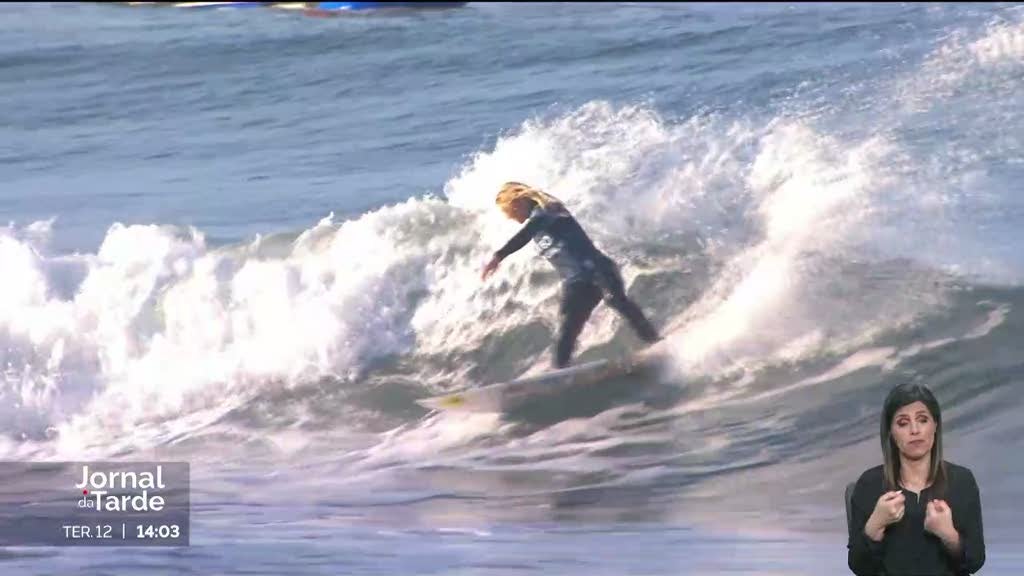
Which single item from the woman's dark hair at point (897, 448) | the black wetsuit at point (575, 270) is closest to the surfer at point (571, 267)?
the black wetsuit at point (575, 270)

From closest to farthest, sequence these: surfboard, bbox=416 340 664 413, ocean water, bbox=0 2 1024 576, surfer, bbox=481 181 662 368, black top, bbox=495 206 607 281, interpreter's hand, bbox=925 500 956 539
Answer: interpreter's hand, bbox=925 500 956 539
ocean water, bbox=0 2 1024 576
surfboard, bbox=416 340 664 413
surfer, bbox=481 181 662 368
black top, bbox=495 206 607 281

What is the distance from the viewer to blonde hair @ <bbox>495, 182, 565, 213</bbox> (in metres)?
8.30

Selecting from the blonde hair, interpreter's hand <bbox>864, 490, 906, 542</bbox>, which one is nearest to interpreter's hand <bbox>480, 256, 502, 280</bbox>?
the blonde hair

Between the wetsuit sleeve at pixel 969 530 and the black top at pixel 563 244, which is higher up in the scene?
the black top at pixel 563 244

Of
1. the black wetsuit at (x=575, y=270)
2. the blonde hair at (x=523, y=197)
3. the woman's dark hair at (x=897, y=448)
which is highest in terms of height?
the blonde hair at (x=523, y=197)

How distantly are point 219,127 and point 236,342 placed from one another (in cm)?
250

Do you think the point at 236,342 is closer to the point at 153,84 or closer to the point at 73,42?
the point at 153,84

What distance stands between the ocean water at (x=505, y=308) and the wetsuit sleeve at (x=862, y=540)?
2559mm

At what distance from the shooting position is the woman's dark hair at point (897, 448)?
146 inches

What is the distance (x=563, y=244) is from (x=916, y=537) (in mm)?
4596

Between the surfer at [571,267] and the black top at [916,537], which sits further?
the surfer at [571,267]

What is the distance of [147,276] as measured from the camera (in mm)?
8727

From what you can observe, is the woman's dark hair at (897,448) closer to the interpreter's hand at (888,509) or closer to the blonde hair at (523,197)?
the interpreter's hand at (888,509)

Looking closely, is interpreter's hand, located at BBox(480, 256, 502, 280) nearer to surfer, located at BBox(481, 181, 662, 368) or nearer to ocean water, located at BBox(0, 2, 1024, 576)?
surfer, located at BBox(481, 181, 662, 368)
